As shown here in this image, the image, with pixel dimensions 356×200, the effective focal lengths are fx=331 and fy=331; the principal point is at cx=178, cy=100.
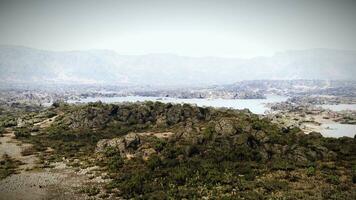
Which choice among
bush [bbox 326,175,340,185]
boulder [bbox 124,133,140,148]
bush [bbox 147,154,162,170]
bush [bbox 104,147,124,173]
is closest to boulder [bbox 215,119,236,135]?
boulder [bbox 124,133,140,148]

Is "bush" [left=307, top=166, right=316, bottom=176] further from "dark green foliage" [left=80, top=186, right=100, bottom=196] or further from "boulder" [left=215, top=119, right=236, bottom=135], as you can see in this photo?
"dark green foliage" [left=80, top=186, right=100, bottom=196]

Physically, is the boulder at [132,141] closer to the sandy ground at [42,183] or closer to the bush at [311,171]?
the sandy ground at [42,183]

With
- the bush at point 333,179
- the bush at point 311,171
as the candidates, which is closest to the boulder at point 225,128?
the bush at point 311,171

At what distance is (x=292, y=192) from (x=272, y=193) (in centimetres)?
209

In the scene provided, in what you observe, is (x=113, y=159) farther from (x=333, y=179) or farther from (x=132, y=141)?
(x=333, y=179)

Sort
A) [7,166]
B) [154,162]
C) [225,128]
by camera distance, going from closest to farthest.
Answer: [154,162] < [7,166] < [225,128]

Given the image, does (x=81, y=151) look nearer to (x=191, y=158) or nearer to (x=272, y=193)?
(x=191, y=158)

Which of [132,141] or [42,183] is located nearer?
[42,183]

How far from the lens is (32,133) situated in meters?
81.9

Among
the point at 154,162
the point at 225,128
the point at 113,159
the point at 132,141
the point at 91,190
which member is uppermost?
the point at 225,128

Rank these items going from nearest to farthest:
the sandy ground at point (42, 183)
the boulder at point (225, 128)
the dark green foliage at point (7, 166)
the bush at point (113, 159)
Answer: the sandy ground at point (42, 183)
the dark green foliage at point (7, 166)
the bush at point (113, 159)
the boulder at point (225, 128)

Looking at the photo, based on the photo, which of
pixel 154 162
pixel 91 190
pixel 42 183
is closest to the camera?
pixel 91 190

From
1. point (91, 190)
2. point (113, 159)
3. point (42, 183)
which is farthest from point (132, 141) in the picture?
point (91, 190)

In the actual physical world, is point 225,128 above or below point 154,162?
above
